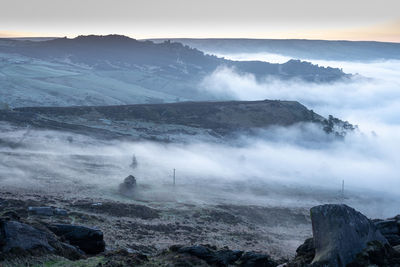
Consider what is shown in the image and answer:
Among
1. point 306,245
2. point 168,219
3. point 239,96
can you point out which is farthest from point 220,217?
point 239,96

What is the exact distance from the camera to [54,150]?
62750 mm

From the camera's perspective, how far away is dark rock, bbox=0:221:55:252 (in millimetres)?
20344

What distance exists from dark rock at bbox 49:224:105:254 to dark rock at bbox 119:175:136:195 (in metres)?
21.8

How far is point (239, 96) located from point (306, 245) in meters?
168

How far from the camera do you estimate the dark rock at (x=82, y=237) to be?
80.5ft

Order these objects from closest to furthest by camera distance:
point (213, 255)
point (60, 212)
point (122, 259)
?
point (122, 259) < point (213, 255) < point (60, 212)

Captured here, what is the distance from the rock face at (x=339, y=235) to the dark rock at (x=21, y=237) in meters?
11.5

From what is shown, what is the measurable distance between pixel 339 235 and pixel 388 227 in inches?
247

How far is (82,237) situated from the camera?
24.8 meters

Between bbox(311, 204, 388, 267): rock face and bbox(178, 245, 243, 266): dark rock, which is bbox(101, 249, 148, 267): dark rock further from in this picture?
bbox(311, 204, 388, 267): rock face

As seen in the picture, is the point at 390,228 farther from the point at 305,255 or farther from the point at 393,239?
the point at 305,255

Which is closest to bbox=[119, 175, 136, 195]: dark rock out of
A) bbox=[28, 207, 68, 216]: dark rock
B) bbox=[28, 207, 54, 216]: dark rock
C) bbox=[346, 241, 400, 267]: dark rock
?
bbox=[28, 207, 68, 216]: dark rock

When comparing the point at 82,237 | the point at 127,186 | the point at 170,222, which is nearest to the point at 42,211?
the point at 170,222

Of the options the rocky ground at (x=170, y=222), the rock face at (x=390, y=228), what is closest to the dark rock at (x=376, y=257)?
the rock face at (x=390, y=228)
